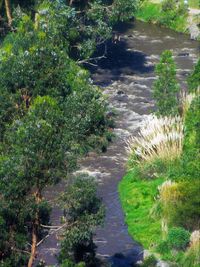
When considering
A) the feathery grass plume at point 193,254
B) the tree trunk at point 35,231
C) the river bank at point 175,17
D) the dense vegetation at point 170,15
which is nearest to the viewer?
the tree trunk at point 35,231

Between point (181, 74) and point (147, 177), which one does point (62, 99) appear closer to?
point (147, 177)

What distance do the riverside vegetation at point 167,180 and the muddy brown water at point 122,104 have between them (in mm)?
711

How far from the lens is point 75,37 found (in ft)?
148

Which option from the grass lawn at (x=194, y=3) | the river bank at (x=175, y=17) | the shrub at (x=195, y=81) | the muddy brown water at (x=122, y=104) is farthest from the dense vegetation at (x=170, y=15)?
the shrub at (x=195, y=81)

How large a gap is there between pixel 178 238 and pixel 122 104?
64.3 feet

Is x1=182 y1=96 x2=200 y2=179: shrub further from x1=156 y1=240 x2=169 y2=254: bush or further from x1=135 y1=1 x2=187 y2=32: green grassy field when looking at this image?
x1=135 y1=1 x2=187 y2=32: green grassy field

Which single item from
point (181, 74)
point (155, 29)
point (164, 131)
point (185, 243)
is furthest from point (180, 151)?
point (155, 29)

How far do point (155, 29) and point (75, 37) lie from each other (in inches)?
767

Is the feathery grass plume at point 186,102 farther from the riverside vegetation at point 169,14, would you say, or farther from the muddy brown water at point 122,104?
the riverside vegetation at point 169,14

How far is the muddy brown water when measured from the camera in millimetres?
28859

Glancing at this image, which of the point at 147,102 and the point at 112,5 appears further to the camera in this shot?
the point at 112,5

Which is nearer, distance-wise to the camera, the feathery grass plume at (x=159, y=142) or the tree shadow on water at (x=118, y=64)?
the feathery grass plume at (x=159, y=142)

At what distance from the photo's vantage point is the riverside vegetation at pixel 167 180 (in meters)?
26.6

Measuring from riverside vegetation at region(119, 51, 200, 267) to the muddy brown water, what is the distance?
71 centimetres
